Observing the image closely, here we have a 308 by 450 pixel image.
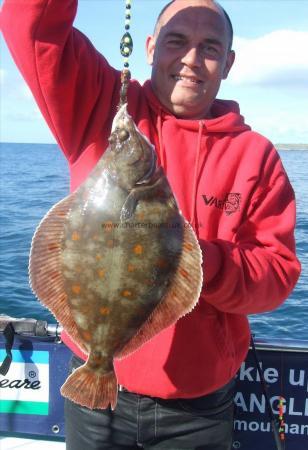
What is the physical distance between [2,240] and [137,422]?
11428mm

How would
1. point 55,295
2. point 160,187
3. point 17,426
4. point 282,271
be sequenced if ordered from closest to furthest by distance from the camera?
point 160,187 → point 55,295 → point 282,271 → point 17,426

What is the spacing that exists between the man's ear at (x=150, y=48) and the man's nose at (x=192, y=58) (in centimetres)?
31

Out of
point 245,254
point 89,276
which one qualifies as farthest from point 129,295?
point 245,254

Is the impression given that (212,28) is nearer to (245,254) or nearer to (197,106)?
(197,106)

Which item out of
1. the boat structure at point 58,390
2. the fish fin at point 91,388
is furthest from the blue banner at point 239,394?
the fish fin at point 91,388

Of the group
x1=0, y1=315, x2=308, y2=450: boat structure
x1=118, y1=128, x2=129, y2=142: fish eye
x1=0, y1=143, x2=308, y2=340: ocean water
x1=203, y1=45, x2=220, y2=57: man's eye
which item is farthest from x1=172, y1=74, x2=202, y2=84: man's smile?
x1=0, y1=143, x2=308, y2=340: ocean water

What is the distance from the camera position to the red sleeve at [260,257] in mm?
2369

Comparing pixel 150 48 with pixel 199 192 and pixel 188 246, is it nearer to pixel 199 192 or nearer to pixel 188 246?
pixel 199 192

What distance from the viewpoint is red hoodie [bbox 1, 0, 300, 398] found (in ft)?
8.30

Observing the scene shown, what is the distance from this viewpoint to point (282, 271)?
2.62 meters

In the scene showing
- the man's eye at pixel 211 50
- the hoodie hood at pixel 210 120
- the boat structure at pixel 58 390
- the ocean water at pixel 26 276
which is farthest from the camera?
the ocean water at pixel 26 276

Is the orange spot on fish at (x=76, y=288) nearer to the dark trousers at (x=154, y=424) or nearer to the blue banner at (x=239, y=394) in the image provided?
the dark trousers at (x=154, y=424)

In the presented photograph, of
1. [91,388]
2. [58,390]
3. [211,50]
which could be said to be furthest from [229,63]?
[58,390]

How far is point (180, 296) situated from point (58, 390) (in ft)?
7.47
